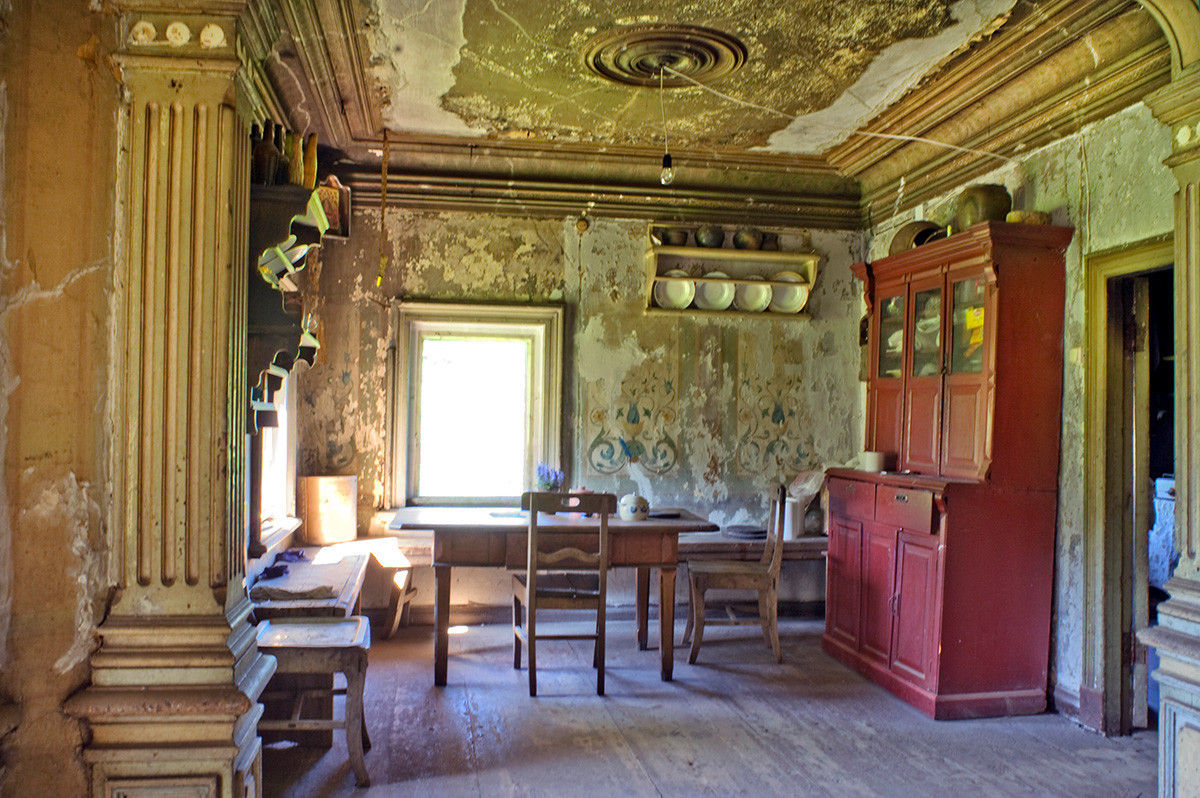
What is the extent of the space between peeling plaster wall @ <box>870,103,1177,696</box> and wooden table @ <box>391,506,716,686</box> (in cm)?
188

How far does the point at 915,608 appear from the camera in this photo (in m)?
4.36

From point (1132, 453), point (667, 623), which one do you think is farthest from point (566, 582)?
point (1132, 453)

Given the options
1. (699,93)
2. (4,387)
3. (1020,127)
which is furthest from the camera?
(699,93)

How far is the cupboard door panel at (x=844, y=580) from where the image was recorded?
4.93 metres

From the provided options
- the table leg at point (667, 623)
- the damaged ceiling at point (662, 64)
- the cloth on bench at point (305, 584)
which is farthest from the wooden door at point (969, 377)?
the cloth on bench at point (305, 584)

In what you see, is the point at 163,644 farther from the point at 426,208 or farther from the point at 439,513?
the point at 426,208

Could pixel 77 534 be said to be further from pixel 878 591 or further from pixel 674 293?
pixel 674 293

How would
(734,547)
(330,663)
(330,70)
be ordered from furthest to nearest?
(734,547) → (330,70) → (330,663)

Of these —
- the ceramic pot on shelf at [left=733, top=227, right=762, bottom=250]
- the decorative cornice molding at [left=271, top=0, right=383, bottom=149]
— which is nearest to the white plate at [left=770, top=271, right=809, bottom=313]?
the ceramic pot on shelf at [left=733, top=227, right=762, bottom=250]

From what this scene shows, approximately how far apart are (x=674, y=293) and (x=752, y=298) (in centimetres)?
62

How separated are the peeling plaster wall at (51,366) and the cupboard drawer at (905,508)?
3.68 meters

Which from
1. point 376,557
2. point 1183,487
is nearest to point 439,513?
point 376,557

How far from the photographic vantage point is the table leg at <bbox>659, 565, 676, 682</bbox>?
15.1 feet

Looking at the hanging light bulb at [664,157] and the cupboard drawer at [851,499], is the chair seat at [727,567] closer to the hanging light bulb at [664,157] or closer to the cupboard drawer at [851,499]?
the cupboard drawer at [851,499]
